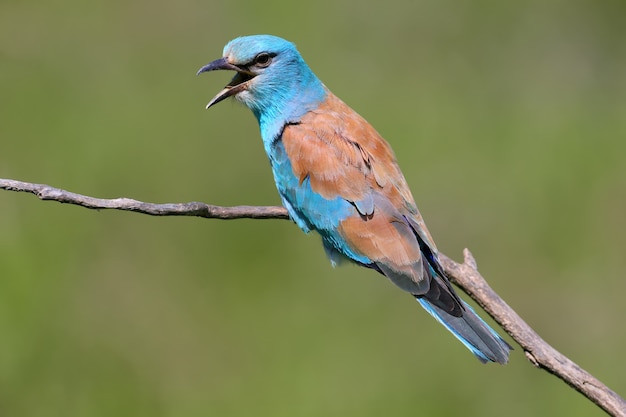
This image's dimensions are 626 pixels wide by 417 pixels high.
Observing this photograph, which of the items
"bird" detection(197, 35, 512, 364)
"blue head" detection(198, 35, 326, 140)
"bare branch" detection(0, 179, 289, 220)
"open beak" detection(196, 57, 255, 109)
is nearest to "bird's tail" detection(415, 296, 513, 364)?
"bird" detection(197, 35, 512, 364)

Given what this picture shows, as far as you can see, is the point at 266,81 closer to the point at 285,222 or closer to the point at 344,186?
the point at 344,186

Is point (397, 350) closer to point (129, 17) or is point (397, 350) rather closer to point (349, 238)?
point (349, 238)

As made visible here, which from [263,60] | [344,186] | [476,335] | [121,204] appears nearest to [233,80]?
[263,60]

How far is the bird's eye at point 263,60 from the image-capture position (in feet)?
14.7

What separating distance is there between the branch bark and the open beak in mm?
697

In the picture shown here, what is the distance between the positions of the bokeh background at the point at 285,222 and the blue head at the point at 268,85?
1.24 m

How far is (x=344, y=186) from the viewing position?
4.13 meters

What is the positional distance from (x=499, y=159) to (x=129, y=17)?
2.33 meters

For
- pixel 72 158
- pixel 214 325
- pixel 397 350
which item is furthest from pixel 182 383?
pixel 72 158

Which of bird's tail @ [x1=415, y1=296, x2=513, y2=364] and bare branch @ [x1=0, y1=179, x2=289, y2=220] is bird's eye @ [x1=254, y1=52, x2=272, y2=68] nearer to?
bare branch @ [x1=0, y1=179, x2=289, y2=220]

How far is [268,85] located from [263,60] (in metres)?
0.11

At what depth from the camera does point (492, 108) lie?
21.3ft

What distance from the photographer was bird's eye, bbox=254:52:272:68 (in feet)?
14.7

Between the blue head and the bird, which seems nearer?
the bird
